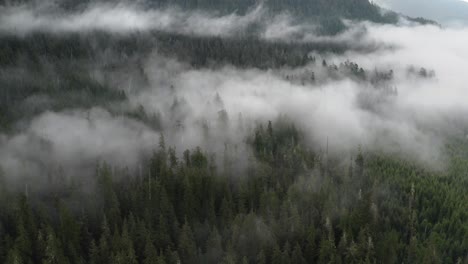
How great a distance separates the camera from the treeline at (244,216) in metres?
104

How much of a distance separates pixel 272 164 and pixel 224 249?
194 ft

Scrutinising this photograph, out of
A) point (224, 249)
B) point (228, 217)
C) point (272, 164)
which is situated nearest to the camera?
point (224, 249)

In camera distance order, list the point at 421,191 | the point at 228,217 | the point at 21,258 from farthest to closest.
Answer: the point at 421,191 < the point at 228,217 < the point at 21,258

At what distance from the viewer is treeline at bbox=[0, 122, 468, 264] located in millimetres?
103500

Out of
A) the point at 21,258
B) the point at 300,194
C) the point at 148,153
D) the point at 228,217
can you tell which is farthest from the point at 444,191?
the point at 21,258

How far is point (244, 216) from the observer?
4697 inches

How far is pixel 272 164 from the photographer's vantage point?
538 feet

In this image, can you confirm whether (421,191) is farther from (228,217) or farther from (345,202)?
(228,217)

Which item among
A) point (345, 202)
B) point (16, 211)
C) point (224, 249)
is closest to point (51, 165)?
point (16, 211)

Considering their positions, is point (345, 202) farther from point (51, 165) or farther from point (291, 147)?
point (51, 165)

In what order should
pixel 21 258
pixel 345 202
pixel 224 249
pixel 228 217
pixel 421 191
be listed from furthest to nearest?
pixel 421 191
pixel 345 202
pixel 228 217
pixel 224 249
pixel 21 258

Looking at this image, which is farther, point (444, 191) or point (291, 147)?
point (291, 147)

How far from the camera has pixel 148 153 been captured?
176500 millimetres

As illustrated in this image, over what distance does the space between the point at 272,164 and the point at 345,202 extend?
1484 inches
